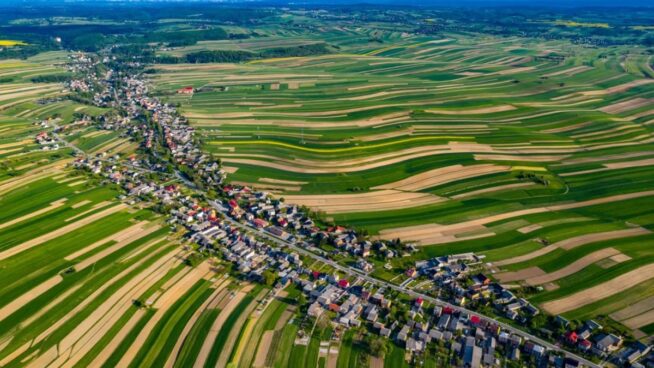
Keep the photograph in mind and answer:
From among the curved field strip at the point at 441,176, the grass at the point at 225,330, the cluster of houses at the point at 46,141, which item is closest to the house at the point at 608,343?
the grass at the point at 225,330

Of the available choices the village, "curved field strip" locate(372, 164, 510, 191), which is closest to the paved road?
the village

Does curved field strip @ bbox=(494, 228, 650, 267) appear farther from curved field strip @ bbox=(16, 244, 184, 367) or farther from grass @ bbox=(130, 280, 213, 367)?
curved field strip @ bbox=(16, 244, 184, 367)

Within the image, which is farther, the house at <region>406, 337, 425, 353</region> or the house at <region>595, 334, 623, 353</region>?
the house at <region>406, 337, 425, 353</region>

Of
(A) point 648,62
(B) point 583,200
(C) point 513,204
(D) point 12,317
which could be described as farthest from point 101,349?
(A) point 648,62

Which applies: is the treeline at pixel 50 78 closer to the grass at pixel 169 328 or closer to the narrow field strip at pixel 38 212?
the narrow field strip at pixel 38 212

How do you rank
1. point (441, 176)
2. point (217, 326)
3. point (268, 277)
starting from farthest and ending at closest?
point (441, 176) < point (268, 277) < point (217, 326)

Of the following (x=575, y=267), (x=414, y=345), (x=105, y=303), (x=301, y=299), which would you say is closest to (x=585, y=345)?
(x=575, y=267)

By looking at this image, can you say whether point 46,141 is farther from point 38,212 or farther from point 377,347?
point 377,347
